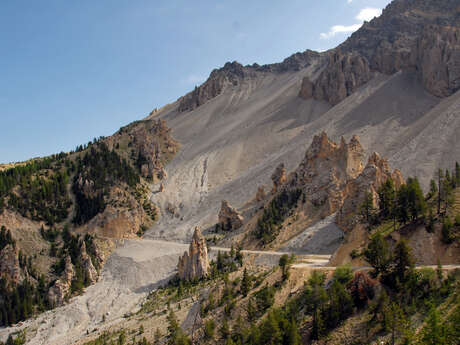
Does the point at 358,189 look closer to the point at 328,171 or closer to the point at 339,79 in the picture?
the point at 328,171

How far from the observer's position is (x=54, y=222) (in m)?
67.4

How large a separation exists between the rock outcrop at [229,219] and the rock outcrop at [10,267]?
31.7 meters

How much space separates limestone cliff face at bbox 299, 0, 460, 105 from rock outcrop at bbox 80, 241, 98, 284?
88419 mm

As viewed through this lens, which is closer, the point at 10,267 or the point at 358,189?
the point at 358,189

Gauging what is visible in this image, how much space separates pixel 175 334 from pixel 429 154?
57482mm

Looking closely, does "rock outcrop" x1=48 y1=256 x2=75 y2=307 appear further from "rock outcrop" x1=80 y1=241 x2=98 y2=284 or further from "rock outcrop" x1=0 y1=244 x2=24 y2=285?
"rock outcrop" x1=0 y1=244 x2=24 y2=285

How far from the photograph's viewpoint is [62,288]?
172 ft

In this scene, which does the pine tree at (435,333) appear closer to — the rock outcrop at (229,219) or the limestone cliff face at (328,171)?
the limestone cliff face at (328,171)

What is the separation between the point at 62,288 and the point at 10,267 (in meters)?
7.99

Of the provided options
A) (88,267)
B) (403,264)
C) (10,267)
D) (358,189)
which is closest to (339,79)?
(358,189)

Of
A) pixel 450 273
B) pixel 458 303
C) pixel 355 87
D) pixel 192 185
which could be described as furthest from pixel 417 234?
pixel 355 87

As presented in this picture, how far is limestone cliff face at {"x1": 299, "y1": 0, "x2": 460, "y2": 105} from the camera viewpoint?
95938 millimetres

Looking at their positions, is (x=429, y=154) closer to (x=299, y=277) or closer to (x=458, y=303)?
(x=299, y=277)

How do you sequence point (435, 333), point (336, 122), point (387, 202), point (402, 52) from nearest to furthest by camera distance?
point (435, 333), point (387, 202), point (336, 122), point (402, 52)
